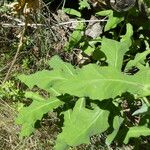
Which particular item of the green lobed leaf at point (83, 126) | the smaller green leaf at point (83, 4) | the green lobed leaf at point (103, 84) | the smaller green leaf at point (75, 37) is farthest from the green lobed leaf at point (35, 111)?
the smaller green leaf at point (83, 4)

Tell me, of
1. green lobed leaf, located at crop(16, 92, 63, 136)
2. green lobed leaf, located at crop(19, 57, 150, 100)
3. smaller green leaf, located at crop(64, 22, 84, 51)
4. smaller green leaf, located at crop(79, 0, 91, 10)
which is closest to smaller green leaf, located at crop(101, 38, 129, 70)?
green lobed leaf, located at crop(19, 57, 150, 100)

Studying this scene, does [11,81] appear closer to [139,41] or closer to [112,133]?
[139,41]

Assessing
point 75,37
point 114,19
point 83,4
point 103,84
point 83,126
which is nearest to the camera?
point 103,84

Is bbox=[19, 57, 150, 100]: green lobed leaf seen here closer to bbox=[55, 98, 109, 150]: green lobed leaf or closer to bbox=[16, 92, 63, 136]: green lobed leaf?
bbox=[55, 98, 109, 150]: green lobed leaf

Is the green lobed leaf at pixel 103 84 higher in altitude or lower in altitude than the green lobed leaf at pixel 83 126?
higher

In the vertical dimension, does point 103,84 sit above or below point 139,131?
above

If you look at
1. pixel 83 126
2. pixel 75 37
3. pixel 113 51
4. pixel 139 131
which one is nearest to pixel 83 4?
pixel 75 37

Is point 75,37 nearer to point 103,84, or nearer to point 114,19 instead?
point 114,19

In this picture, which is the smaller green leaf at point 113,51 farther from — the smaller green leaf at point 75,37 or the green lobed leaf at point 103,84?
the smaller green leaf at point 75,37

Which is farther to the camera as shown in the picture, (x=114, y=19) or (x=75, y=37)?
(x=75, y=37)
